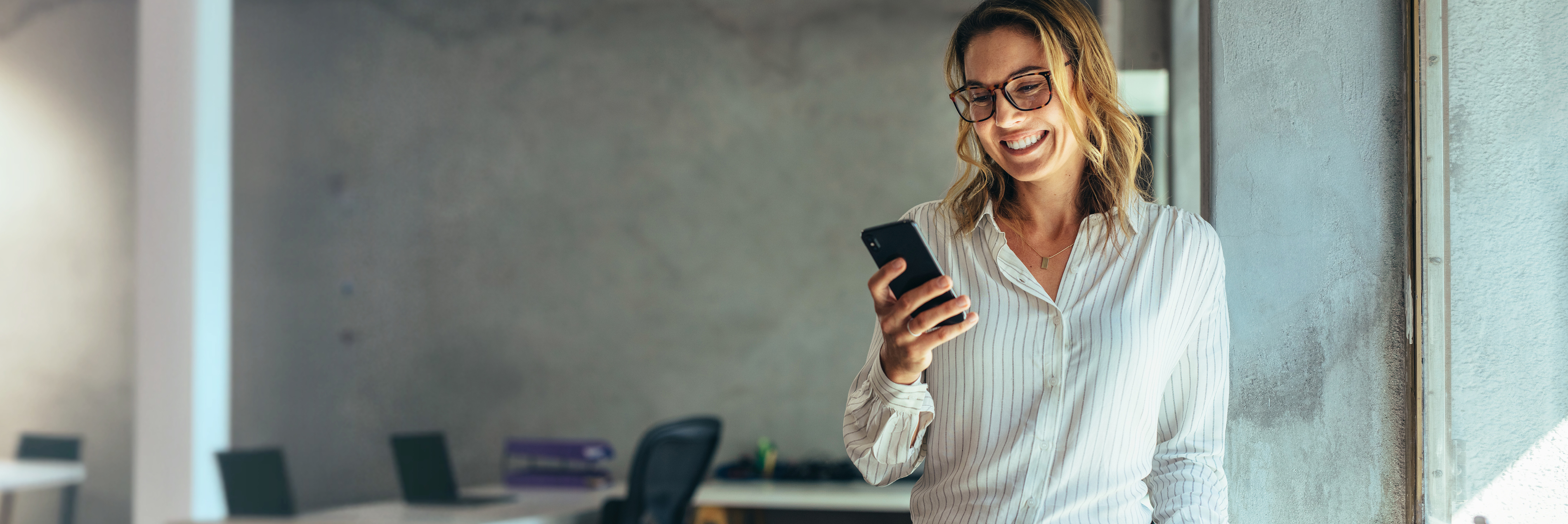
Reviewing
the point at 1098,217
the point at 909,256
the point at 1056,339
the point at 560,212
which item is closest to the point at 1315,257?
the point at 1098,217

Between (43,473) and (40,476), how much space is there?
17 millimetres

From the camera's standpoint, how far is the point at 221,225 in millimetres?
3621

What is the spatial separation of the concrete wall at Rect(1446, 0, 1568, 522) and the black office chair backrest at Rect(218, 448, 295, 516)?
3426 mm

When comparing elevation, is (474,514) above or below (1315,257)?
below

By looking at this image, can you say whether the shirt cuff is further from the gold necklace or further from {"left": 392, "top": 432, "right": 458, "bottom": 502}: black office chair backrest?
{"left": 392, "top": 432, "right": 458, "bottom": 502}: black office chair backrest

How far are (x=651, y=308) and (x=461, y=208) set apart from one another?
3.54 ft

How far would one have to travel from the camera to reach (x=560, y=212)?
15.7ft

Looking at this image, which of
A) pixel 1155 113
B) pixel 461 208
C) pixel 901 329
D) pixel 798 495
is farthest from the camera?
pixel 461 208

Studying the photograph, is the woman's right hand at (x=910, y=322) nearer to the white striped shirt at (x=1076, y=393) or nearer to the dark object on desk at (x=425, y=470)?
A: the white striped shirt at (x=1076, y=393)

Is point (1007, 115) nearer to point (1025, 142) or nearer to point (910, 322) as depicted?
point (1025, 142)

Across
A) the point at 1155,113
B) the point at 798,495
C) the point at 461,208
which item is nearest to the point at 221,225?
the point at 461,208

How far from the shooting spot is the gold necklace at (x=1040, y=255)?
3.99ft

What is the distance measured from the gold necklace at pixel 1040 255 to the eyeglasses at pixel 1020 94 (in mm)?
176

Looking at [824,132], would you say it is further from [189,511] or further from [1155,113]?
[189,511]
